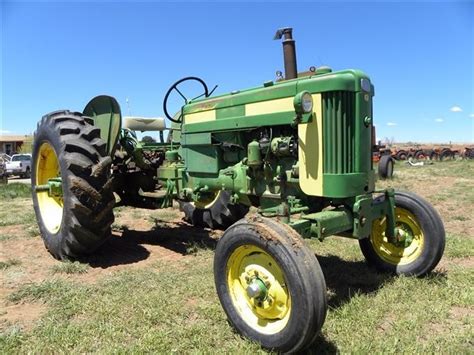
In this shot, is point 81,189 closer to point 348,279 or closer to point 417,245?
point 348,279

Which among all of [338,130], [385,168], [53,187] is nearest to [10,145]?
[385,168]

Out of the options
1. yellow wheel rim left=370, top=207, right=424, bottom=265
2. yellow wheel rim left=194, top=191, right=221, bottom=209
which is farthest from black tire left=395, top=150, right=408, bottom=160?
yellow wheel rim left=370, top=207, right=424, bottom=265

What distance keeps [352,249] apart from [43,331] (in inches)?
141

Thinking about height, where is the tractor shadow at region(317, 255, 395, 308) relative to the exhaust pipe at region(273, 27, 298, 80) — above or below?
below

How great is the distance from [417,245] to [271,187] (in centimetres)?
155

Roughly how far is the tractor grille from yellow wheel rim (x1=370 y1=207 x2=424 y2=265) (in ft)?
3.17

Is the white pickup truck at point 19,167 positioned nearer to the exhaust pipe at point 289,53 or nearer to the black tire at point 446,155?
the exhaust pipe at point 289,53

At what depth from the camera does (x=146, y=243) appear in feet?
19.9

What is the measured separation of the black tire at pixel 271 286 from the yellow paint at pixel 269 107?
1.33 metres

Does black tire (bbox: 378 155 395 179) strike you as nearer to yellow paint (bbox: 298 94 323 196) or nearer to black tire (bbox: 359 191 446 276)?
black tire (bbox: 359 191 446 276)

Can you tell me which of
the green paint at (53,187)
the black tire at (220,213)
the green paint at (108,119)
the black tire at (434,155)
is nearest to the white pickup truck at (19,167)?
the black tire at (220,213)

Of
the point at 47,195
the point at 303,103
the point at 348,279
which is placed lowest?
the point at 348,279

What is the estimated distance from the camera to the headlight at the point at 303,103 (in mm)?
3611

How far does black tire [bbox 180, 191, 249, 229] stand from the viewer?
6312 millimetres
